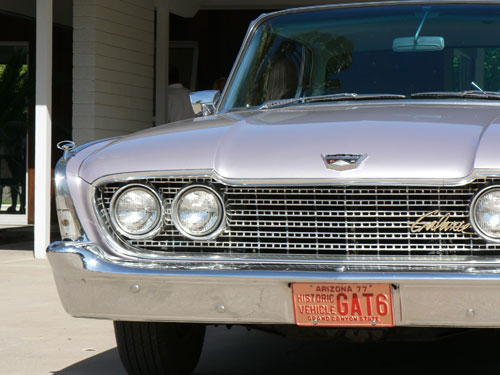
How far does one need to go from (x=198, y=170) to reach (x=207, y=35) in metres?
12.0

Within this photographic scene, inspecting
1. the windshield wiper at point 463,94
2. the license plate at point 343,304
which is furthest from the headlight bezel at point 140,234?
the windshield wiper at point 463,94

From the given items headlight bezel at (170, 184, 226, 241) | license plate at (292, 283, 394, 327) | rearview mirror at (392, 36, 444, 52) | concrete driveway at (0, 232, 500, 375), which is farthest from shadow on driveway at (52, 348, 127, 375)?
rearview mirror at (392, 36, 444, 52)

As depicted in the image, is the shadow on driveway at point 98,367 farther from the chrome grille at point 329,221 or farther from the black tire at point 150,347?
the chrome grille at point 329,221

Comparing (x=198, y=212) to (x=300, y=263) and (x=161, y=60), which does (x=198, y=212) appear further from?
(x=161, y=60)

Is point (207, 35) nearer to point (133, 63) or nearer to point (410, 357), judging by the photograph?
point (133, 63)

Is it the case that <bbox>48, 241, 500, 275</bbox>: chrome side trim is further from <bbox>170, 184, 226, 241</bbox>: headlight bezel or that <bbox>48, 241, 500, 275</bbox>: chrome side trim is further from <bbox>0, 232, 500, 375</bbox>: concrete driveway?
<bbox>0, 232, 500, 375</bbox>: concrete driveway

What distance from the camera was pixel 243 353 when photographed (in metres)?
5.27

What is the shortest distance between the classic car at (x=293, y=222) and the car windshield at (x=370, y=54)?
0.59 m

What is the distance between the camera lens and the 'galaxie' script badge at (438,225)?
11.2 ft

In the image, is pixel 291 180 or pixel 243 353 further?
pixel 243 353

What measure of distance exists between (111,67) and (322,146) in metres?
8.08

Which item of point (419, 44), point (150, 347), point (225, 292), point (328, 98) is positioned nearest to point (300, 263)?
point (225, 292)

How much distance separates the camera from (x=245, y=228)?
3.60 meters

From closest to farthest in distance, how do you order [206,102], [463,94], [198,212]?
[198,212]
[463,94]
[206,102]
